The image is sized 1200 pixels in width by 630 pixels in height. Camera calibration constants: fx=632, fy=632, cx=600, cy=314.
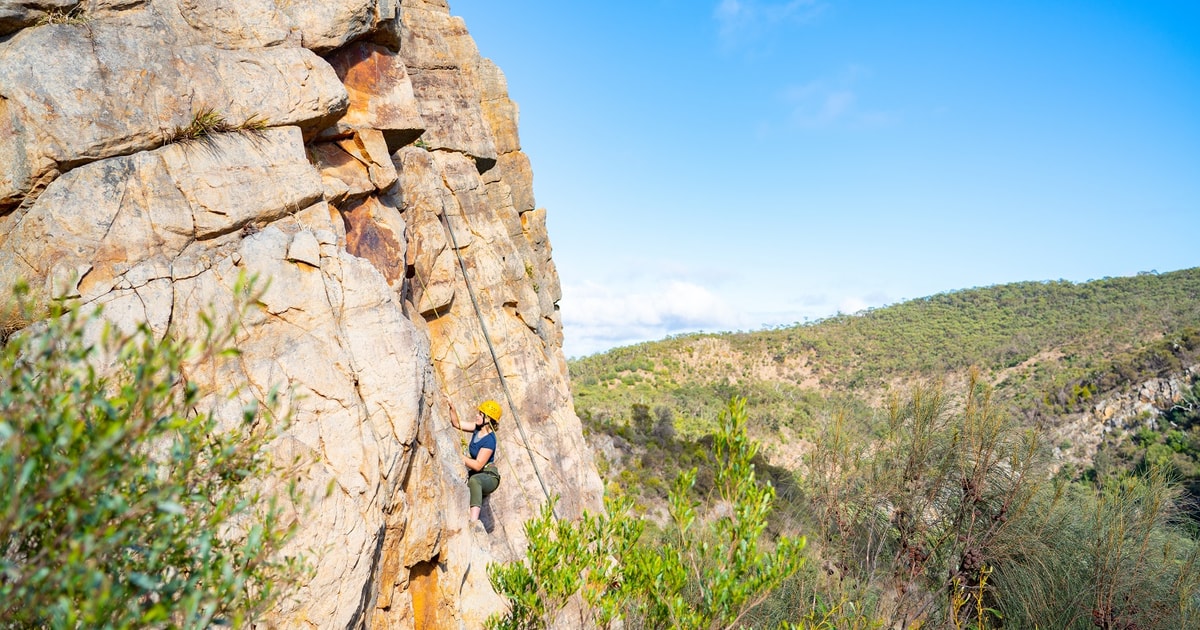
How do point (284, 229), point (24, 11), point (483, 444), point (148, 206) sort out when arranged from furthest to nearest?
1. point (483, 444)
2. point (284, 229)
3. point (148, 206)
4. point (24, 11)

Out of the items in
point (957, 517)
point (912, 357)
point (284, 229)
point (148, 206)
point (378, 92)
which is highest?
point (378, 92)

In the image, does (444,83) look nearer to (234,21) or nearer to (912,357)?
(234,21)

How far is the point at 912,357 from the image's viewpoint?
5919 cm

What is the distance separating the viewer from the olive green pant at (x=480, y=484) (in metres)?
9.17

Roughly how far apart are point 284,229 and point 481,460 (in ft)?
13.5

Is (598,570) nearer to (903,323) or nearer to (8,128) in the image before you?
(8,128)

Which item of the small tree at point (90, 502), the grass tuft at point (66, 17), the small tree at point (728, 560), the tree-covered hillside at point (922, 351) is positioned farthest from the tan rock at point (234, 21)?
the tree-covered hillside at point (922, 351)

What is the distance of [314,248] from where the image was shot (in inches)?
283

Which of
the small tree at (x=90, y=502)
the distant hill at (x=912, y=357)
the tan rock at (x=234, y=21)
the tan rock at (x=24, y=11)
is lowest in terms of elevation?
the distant hill at (x=912, y=357)

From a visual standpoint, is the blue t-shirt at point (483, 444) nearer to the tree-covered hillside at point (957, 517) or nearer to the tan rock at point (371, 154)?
the tree-covered hillside at point (957, 517)

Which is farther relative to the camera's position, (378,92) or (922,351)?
(922,351)

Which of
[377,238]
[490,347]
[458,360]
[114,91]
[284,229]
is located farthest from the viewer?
[490,347]

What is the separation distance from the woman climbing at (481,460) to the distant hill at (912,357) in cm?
2209

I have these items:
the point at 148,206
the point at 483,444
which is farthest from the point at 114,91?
the point at 483,444
